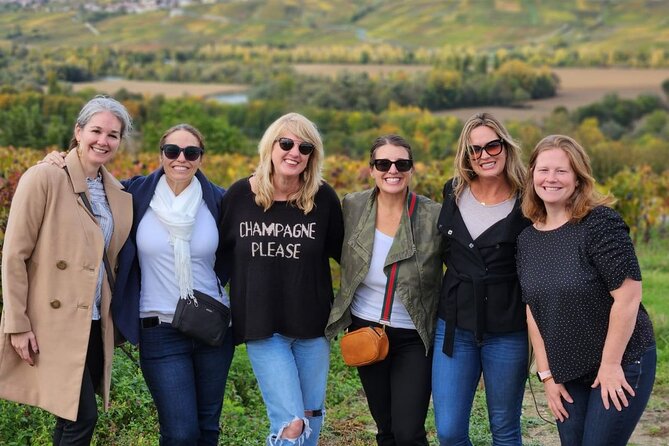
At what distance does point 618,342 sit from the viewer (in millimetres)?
3248

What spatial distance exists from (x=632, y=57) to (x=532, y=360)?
68716 mm

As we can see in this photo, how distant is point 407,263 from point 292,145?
772mm

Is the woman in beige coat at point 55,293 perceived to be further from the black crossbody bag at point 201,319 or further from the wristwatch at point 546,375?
the wristwatch at point 546,375

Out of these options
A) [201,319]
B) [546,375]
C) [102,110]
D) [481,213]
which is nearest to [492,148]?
[481,213]

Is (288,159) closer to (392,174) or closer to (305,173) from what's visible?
(305,173)

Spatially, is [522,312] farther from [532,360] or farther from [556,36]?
[556,36]

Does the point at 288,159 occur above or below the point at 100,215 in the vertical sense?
above

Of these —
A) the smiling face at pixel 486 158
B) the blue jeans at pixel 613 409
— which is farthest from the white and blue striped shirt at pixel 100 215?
the blue jeans at pixel 613 409

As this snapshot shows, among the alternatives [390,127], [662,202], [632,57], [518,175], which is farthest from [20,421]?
[632,57]

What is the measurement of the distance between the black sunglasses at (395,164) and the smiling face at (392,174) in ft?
0.04

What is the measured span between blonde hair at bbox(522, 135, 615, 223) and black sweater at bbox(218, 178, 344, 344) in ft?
3.22

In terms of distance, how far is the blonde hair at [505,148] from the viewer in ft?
12.5

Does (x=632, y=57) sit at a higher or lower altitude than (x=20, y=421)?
higher

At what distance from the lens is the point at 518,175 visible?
3.85 metres
